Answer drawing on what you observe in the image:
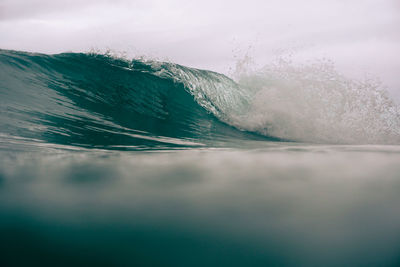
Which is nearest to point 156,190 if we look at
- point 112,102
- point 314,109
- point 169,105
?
point 112,102

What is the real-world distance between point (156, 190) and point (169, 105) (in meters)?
3.89

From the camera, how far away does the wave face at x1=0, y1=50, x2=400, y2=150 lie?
11.9 feet

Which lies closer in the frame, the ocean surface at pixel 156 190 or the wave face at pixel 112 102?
the ocean surface at pixel 156 190

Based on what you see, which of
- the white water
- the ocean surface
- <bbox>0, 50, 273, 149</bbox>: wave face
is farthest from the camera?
the white water

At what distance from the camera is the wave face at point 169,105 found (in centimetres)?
362

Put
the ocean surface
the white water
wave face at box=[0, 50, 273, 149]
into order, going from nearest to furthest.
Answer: the ocean surface → wave face at box=[0, 50, 273, 149] → the white water

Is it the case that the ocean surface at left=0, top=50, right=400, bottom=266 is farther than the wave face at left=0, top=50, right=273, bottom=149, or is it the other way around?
the wave face at left=0, top=50, right=273, bottom=149

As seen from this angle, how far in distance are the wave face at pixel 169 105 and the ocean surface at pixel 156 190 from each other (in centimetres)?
4

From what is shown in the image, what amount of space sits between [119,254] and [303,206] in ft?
3.71

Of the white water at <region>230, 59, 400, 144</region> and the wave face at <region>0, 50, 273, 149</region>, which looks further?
the white water at <region>230, 59, 400, 144</region>

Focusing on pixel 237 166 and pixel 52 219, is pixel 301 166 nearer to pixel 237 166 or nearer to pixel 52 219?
pixel 237 166

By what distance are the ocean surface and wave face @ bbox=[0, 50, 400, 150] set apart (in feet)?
0.14

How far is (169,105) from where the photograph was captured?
18.2 ft

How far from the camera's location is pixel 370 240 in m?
1.26
